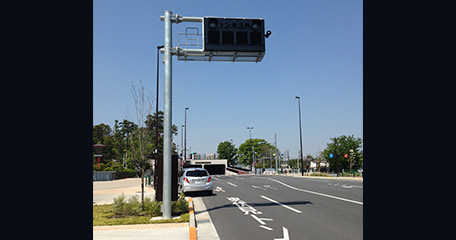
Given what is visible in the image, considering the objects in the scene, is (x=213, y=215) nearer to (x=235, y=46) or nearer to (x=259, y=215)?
(x=259, y=215)

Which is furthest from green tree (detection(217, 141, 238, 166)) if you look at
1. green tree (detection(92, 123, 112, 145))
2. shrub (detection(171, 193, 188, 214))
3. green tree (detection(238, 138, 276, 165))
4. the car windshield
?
shrub (detection(171, 193, 188, 214))

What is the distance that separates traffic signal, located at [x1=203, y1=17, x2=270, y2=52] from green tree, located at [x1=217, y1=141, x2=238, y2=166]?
130 m

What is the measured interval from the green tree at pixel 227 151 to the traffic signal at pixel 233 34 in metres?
130

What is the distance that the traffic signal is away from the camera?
476 inches

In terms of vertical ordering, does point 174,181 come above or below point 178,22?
below

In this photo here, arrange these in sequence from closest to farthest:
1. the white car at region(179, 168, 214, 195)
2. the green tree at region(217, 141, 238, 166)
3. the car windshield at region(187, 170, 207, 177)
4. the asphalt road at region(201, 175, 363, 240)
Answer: the asphalt road at region(201, 175, 363, 240)
the white car at region(179, 168, 214, 195)
the car windshield at region(187, 170, 207, 177)
the green tree at region(217, 141, 238, 166)

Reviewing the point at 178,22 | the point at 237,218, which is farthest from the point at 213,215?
the point at 178,22

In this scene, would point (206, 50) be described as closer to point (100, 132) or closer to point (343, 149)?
point (343, 149)

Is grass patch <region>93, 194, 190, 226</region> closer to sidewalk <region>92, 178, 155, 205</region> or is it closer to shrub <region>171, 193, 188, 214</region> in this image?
shrub <region>171, 193, 188, 214</region>

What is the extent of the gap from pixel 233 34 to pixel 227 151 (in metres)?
130

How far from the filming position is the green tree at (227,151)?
141125mm

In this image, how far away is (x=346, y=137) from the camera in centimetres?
7269
